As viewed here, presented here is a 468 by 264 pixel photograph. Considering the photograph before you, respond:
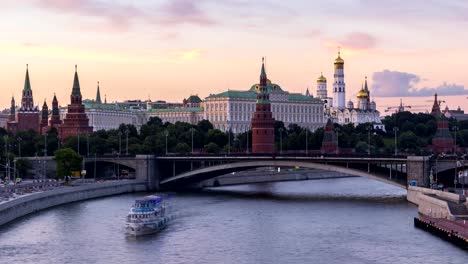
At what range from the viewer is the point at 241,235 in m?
60.2

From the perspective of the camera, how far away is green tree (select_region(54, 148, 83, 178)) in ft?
318

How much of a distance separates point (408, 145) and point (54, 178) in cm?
6732

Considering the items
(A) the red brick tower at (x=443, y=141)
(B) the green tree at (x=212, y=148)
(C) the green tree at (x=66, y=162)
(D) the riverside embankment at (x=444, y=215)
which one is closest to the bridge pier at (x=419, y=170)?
(D) the riverside embankment at (x=444, y=215)

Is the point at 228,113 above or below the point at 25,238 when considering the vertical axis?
above

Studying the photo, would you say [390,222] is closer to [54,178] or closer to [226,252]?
[226,252]

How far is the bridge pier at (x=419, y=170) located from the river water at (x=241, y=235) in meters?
2.08

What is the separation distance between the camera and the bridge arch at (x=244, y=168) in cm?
8550

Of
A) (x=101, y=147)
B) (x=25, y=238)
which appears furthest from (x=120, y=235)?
(x=101, y=147)

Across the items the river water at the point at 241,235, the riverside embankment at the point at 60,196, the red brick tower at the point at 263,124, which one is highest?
the red brick tower at the point at 263,124

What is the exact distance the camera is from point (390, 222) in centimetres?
6481

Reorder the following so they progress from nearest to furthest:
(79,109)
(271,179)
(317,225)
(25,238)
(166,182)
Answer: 1. (25,238)
2. (317,225)
3. (166,182)
4. (271,179)
5. (79,109)

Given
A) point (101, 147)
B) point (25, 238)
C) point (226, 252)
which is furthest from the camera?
point (101, 147)

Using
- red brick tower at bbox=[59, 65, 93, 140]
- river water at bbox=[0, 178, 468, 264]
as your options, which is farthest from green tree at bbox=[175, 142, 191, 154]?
river water at bbox=[0, 178, 468, 264]

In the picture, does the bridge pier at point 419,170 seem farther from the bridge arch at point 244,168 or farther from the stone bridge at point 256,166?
the bridge arch at point 244,168
